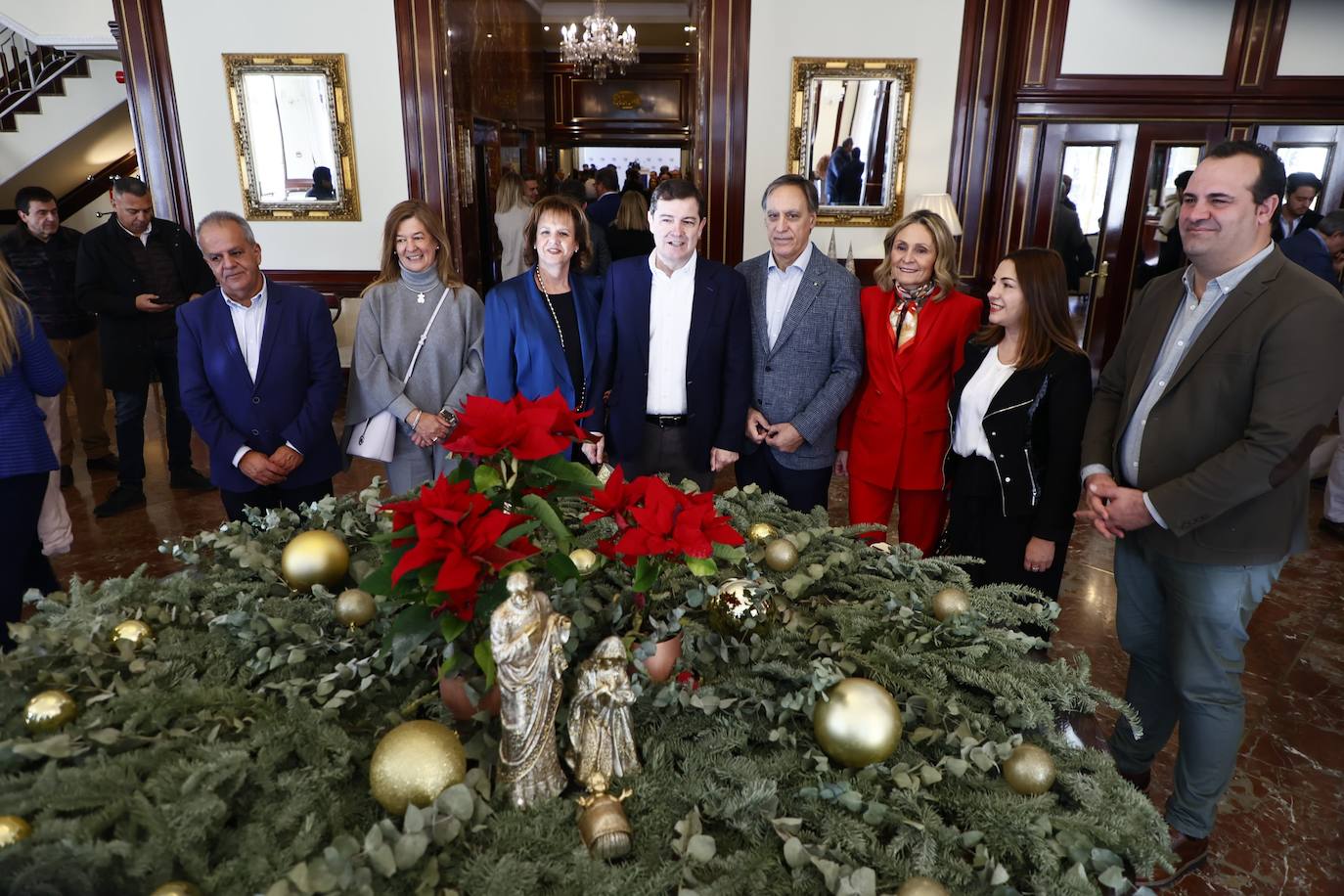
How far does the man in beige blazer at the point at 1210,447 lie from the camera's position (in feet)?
5.61

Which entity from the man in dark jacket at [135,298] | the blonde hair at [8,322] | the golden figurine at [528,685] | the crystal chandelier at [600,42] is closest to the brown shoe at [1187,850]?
the golden figurine at [528,685]

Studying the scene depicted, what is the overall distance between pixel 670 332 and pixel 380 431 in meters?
1.08

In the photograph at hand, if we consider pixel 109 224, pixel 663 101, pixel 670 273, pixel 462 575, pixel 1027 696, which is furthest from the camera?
pixel 663 101

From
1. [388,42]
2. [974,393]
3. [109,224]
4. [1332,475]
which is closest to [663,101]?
[388,42]

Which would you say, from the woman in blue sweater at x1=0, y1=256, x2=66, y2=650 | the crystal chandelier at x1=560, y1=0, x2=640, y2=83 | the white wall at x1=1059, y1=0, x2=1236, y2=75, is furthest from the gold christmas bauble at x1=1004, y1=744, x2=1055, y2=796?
the crystal chandelier at x1=560, y1=0, x2=640, y2=83

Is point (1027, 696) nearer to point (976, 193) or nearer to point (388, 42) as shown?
point (976, 193)

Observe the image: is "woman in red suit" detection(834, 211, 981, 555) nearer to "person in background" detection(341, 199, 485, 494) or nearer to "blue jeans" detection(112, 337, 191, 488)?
"person in background" detection(341, 199, 485, 494)

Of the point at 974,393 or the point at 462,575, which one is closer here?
the point at 462,575

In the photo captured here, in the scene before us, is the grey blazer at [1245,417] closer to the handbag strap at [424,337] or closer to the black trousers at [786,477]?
the black trousers at [786,477]

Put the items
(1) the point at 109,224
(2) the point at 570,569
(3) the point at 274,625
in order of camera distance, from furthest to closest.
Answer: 1. (1) the point at 109,224
2. (3) the point at 274,625
3. (2) the point at 570,569

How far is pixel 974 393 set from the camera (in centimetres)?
239

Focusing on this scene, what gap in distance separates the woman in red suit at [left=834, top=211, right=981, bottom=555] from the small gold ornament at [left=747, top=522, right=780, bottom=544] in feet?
3.23

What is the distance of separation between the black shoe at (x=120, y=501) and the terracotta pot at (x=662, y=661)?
415 cm

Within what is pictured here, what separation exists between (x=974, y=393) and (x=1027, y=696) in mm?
1289
